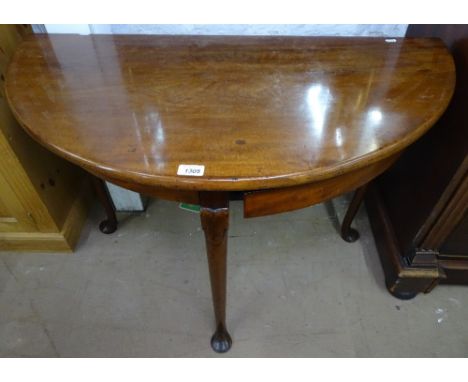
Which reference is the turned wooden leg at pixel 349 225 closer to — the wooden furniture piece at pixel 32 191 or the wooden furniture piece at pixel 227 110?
the wooden furniture piece at pixel 227 110

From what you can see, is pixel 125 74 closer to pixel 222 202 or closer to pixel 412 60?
pixel 222 202

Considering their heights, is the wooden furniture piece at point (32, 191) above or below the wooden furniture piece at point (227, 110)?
below

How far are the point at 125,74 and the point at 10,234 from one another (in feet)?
2.48

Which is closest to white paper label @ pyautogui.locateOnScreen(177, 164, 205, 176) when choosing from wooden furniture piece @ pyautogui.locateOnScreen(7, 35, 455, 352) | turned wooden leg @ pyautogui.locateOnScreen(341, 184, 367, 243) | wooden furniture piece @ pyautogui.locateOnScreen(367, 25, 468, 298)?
wooden furniture piece @ pyautogui.locateOnScreen(7, 35, 455, 352)

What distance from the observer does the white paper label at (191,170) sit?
0.55 metres

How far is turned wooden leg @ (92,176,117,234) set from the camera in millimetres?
1121

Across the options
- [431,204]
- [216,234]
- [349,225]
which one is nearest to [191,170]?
[216,234]

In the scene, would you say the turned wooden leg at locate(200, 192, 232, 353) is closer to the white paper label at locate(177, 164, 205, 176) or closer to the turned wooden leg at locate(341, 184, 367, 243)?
the white paper label at locate(177, 164, 205, 176)

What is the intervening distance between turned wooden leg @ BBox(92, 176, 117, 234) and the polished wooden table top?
424 mm

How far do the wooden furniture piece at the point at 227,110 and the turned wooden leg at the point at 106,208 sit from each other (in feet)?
1.39

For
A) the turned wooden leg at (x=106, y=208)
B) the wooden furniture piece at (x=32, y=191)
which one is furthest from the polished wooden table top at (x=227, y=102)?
the turned wooden leg at (x=106, y=208)

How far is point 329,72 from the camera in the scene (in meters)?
0.77

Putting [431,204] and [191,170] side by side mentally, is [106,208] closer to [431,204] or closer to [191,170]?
[191,170]

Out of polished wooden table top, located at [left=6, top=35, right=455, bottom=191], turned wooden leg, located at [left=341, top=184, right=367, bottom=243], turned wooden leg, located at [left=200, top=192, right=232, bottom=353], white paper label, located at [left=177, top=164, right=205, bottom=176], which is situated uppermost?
polished wooden table top, located at [left=6, top=35, right=455, bottom=191]
